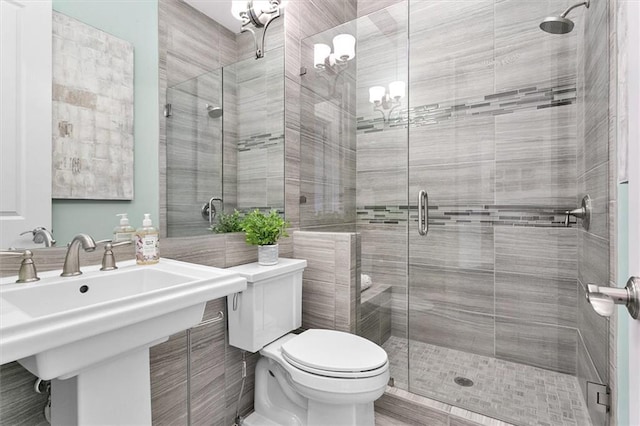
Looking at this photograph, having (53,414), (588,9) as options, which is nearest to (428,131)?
(588,9)

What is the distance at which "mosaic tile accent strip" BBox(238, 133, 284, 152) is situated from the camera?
1.72m

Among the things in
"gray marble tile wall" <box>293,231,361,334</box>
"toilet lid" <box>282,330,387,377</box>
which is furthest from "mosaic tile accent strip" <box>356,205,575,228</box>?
"toilet lid" <box>282,330,387,377</box>

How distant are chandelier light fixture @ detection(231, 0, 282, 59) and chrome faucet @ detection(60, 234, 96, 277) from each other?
1.32 m

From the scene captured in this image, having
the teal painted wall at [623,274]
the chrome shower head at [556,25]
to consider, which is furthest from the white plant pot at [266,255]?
the chrome shower head at [556,25]

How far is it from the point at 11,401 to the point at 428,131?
2.24m

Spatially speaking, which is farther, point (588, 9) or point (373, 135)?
point (373, 135)

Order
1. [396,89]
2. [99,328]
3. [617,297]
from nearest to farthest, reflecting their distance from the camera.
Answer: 1. [617,297]
2. [99,328]
3. [396,89]

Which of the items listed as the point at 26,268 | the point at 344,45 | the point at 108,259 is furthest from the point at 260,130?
the point at 26,268

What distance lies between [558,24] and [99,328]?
2396 mm

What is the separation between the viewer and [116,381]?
85 centimetres

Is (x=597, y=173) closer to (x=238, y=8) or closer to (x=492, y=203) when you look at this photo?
(x=492, y=203)

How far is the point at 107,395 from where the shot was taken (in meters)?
0.84

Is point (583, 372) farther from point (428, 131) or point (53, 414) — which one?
point (53, 414)

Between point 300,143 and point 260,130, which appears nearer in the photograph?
point 260,130
